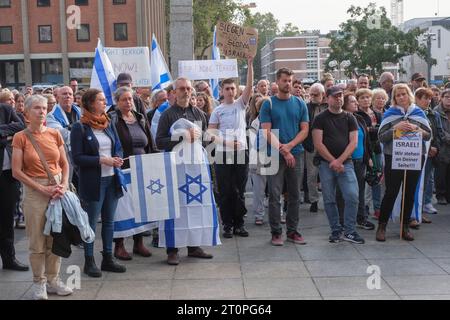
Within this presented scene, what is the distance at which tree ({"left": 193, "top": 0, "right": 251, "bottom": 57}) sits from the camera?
59969mm

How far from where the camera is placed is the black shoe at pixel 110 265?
687 centimetres

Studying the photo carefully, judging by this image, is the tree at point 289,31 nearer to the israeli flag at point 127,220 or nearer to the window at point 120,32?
Answer: the window at point 120,32

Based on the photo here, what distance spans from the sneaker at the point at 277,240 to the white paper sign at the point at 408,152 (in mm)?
1823

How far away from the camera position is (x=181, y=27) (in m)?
12.7

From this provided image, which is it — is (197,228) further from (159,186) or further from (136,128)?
(136,128)

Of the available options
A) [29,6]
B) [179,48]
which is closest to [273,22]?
[29,6]

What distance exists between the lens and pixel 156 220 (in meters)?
7.03

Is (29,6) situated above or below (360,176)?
above

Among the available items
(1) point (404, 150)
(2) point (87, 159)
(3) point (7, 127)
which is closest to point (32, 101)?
(2) point (87, 159)

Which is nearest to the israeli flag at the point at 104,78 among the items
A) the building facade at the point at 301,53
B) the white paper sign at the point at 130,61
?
the white paper sign at the point at 130,61

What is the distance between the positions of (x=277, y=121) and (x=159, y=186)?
1.81 meters

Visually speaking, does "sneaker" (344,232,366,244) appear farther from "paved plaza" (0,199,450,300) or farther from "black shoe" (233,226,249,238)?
"black shoe" (233,226,249,238)

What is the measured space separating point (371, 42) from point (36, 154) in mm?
40747
